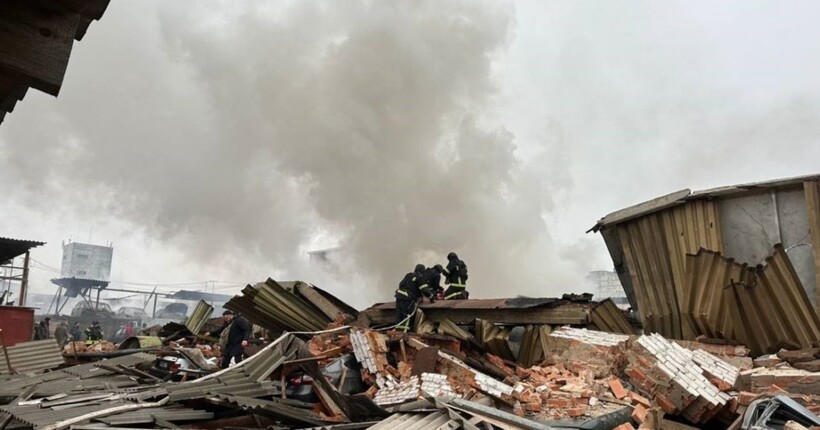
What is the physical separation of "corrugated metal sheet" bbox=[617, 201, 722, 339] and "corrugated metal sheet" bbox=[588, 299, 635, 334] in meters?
0.29

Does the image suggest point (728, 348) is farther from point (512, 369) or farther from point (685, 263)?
point (512, 369)

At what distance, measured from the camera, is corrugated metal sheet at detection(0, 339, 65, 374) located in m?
7.85

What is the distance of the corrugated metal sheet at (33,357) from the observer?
25.8 feet

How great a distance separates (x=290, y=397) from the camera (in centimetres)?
577

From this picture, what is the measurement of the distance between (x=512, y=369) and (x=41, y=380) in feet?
19.0

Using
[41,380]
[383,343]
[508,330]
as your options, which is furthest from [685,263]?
[41,380]

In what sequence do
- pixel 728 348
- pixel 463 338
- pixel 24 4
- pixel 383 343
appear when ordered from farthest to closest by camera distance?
pixel 463 338, pixel 383 343, pixel 728 348, pixel 24 4

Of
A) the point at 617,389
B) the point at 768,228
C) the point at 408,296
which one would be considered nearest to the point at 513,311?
the point at 408,296

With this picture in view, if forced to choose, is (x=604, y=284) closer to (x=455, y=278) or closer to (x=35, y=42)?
(x=455, y=278)

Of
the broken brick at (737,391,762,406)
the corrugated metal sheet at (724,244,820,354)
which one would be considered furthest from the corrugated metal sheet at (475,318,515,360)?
the broken brick at (737,391,762,406)

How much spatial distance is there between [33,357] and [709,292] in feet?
30.9

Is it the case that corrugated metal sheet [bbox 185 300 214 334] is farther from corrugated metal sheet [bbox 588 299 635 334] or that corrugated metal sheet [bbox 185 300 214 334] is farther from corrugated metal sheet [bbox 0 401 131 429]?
corrugated metal sheet [bbox 588 299 635 334]

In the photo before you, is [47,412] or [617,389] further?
[617,389]

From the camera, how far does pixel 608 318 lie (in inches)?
271
